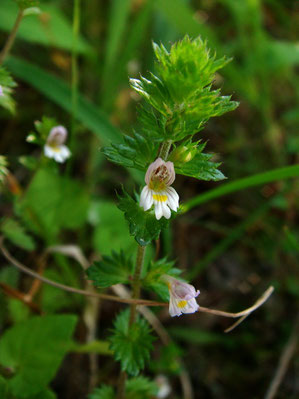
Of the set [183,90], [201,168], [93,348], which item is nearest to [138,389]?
[93,348]

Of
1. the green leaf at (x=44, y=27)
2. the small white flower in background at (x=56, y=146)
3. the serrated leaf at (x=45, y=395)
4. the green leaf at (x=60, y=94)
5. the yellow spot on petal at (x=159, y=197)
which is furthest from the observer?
the green leaf at (x=44, y=27)

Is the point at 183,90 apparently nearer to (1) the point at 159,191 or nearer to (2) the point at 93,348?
(1) the point at 159,191

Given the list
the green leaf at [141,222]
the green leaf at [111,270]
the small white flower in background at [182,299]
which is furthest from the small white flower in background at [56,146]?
the small white flower in background at [182,299]

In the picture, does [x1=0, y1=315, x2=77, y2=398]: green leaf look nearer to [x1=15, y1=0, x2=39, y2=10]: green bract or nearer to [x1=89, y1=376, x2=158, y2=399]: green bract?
[x1=89, y1=376, x2=158, y2=399]: green bract

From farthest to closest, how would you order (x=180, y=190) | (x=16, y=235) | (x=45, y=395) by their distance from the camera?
(x=180, y=190) → (x=16, y=235) → (x=45, y=395)

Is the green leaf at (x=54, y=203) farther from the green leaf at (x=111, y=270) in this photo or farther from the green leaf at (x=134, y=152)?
the green leaf at (x=134, y=152)
